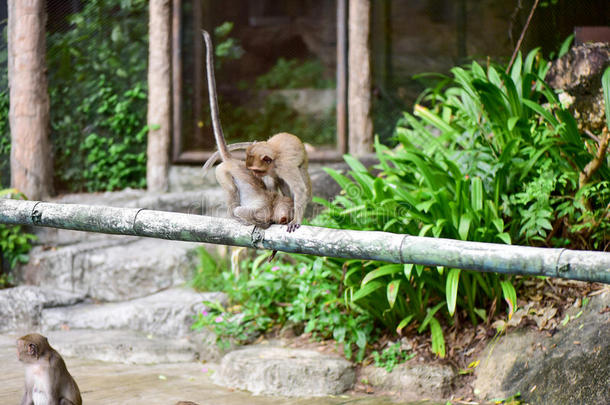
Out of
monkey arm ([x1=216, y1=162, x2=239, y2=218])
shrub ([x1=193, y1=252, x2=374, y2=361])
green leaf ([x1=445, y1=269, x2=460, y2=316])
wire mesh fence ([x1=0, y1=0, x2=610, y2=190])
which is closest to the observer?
monkey arm ([x1=216, y1=162, x2=239, y2=218])

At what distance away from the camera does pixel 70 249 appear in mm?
5945

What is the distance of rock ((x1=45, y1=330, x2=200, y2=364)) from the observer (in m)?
4.60

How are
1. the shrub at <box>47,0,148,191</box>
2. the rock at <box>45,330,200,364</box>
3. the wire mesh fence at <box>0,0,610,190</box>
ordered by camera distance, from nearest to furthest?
1. the rock at <box>45,330,200,364</box>
2. the wire mesh fence at <box>0,0,610,190</box>
3. the shrub at <box>47,0,148,191</box>

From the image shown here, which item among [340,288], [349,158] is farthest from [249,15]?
[340,288]

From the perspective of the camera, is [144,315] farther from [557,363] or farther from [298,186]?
[557,363]

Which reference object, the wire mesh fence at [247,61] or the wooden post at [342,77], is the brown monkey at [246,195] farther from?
the wooden post at [342,77]

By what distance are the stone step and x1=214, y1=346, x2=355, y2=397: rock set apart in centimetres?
175

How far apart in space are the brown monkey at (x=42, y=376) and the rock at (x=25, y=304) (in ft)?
7.84

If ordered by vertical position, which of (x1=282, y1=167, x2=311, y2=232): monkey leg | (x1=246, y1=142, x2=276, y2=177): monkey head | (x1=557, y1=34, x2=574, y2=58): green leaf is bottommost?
(x1=282, y1=167, x2=311, y2=232): monkey leg

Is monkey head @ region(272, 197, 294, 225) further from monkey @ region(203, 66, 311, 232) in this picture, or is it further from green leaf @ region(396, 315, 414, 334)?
green leaf @ region(396, 315, 414, 334)

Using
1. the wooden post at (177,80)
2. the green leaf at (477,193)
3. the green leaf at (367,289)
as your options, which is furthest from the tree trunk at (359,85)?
the green leaf at (367,289)

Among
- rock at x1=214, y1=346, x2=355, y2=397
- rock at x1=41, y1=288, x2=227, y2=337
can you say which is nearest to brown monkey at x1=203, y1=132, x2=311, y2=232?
rock at x1=214, y1=346, x2=355, y2=397

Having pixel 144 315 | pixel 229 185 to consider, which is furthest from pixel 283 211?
pixel 144 315

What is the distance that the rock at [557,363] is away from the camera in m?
3.47
